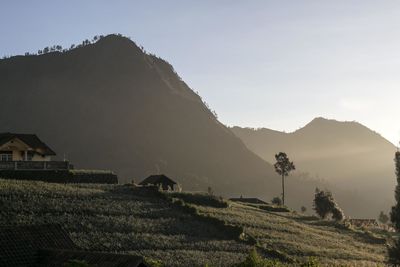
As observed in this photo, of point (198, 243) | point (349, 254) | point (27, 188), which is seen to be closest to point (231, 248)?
point (198, 243)

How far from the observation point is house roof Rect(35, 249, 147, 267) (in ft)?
86.0

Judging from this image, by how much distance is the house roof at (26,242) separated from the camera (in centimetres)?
3259

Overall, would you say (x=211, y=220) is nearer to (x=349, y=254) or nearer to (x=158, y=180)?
(x=349, y=254)

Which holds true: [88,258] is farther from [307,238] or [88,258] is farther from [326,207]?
[326,207]

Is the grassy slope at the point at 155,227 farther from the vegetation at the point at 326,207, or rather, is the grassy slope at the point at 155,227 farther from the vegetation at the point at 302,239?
the vegetation at the point at 326,207

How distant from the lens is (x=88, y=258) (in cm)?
2828

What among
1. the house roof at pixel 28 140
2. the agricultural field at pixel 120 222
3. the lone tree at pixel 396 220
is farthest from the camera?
the house roof at pixel 28 140

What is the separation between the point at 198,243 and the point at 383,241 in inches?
1573

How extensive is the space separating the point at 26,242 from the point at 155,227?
26.1m

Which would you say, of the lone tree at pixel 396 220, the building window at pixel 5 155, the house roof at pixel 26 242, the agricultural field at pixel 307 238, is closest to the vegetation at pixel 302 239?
the agricultural field at pixel 307 238

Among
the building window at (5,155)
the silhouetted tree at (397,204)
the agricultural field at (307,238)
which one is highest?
the building window at (5,155)

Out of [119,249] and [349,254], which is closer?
[119,249]

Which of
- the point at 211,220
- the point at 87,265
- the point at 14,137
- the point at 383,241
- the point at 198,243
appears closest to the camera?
the point at 87,265

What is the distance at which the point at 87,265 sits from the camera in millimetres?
27047
